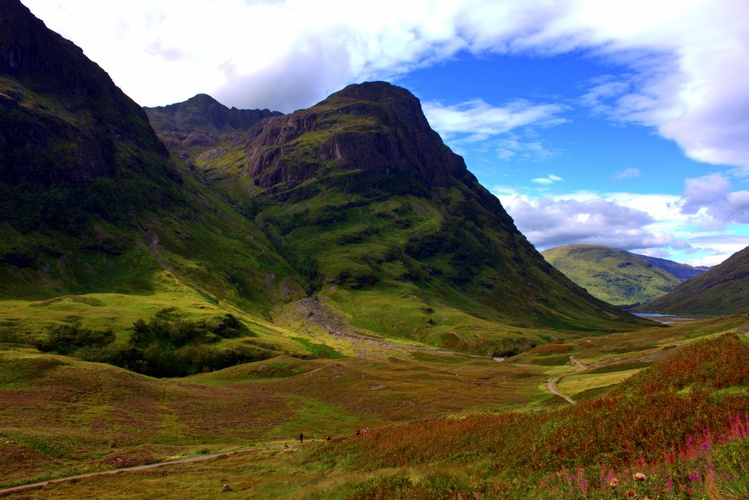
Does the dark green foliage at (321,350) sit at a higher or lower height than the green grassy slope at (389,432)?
lower

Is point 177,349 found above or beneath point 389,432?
beneath

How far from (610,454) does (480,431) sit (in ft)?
40.9

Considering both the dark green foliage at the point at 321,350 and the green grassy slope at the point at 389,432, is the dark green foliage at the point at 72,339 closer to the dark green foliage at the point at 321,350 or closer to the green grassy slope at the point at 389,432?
the green grassy slope at the point at 389,432

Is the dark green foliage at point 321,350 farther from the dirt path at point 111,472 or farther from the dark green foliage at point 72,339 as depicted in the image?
the dirt path at point 111,472

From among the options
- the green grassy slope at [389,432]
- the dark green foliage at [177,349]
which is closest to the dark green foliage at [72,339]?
the dark green foliage at [177,349]

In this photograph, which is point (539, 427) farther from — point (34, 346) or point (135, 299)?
point (135, 299)

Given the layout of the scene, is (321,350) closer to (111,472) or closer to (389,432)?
(111,472)

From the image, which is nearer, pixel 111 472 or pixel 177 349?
pixel 111 472

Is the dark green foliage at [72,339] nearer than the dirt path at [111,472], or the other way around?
the dirt path at [111,472]

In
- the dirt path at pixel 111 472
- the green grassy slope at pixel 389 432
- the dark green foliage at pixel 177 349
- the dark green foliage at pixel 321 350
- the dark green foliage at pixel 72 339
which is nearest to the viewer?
the green grassy slope at pixel 389 432

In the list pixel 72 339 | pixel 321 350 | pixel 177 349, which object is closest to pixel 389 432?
pixel 72 339

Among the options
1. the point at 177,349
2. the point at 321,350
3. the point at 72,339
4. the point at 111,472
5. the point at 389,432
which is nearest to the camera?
the point at 389,432

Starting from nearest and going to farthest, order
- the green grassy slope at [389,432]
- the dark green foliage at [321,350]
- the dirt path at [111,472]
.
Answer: the green grassy slope at [389,432] < the dirt path at [111,472] < the dark green foliage at [321,350]

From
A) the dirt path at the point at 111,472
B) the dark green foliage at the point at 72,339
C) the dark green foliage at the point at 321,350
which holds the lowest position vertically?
the dark green foliage at the point at 321,350
